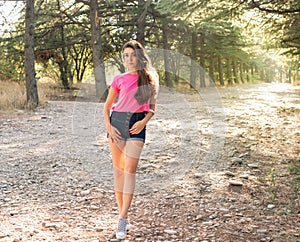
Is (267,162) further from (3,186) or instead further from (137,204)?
(3,186)

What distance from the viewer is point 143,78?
3.33 meters

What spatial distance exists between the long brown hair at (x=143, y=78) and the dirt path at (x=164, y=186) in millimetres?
1337

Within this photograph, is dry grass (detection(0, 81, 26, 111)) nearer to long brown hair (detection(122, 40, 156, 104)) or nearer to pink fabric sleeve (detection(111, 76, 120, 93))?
pink fabric sleeve (detection(111, 76, 120, 93))

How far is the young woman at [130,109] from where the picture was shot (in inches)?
130

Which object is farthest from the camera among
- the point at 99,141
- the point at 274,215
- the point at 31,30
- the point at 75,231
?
the point at 31,30

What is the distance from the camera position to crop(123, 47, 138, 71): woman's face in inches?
132

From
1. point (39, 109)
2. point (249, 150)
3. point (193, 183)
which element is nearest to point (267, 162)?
point (249, 150)

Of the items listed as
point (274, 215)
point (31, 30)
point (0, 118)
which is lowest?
point (274, 215)

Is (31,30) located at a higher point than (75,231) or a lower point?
higher

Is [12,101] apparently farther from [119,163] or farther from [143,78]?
[143,78]

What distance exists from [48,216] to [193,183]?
2.09m

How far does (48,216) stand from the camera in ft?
12.9

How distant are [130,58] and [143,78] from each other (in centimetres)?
22

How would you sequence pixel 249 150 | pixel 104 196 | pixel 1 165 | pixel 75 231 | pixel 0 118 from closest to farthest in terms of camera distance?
pixel 75 231 < pixel 104 196 < pixel 1 165 < pixel 249 150 < pixel 0 118
